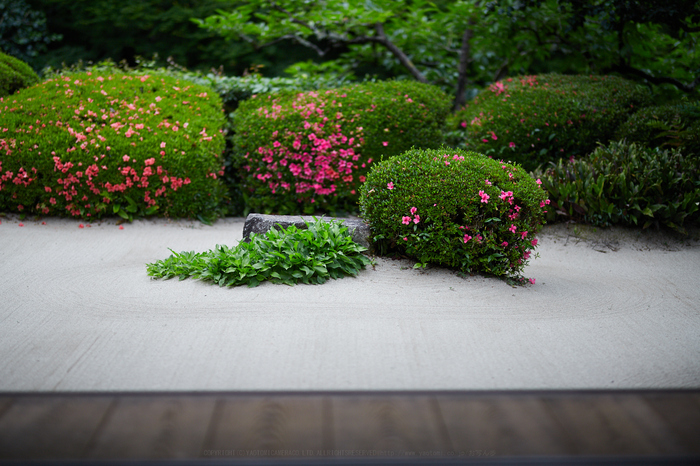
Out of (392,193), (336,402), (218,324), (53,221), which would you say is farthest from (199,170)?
(336,402)

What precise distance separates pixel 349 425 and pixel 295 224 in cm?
239

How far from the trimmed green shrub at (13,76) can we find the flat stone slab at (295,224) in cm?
463

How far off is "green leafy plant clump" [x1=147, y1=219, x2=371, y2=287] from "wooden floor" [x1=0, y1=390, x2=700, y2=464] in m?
1.38

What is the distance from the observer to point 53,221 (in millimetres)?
5539

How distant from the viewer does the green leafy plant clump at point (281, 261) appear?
138 inches

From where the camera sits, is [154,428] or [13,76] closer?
[154,428]

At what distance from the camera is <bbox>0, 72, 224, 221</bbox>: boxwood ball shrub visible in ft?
17.6

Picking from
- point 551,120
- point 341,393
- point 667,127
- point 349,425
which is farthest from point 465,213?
point 667,127

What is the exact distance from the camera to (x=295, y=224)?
416 centimetres

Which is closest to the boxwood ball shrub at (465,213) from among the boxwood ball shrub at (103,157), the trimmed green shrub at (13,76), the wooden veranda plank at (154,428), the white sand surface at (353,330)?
the white sand surface at (353,330)

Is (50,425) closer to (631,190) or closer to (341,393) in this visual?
(341,393)

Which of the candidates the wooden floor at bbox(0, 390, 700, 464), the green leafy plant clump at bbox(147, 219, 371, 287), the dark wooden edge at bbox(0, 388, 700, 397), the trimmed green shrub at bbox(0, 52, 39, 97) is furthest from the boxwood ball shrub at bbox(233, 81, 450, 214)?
the wooden floor at bbox(0, 390, 700, 464)

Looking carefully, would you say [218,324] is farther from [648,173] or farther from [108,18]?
[108,18]

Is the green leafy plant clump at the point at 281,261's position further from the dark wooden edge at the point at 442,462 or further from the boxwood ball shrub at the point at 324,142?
the boxwood ball shrub at the point at 324,142
